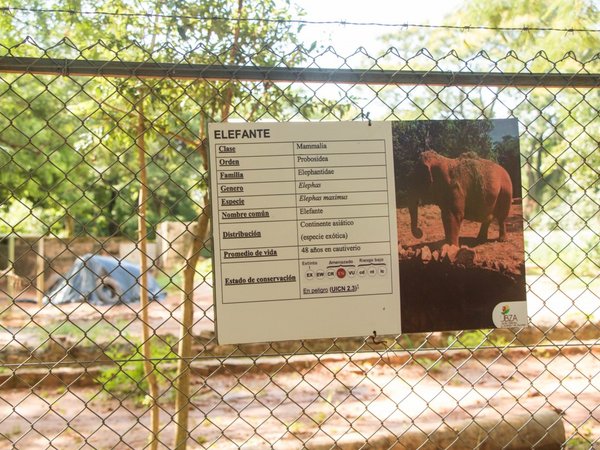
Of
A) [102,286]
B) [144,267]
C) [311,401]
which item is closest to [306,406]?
[311,401]

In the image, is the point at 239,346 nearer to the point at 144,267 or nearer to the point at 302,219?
the point at 302,219

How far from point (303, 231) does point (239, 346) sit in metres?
0.47

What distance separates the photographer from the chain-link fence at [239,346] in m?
2.19

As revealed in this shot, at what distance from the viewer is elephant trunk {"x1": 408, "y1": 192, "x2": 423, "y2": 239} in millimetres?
2057

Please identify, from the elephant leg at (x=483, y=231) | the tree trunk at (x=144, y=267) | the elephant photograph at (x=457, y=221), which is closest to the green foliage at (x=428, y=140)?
the elephant photograph at (x=457, y=221)

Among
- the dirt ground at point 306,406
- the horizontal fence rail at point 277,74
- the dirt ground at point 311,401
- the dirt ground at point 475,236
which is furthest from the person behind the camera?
the dirt ground at point 306,406

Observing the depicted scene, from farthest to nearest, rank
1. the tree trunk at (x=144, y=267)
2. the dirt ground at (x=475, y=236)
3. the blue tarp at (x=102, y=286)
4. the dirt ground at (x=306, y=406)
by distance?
the blue tarp at (x=102, y=286), the dirt ground at (x=306, y=406), the tree trunk at (x=144, y=267), the dirt ground at (x=475, y=236)

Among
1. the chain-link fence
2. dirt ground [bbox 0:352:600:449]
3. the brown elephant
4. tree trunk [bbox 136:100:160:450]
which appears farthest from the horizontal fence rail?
dirt ground [bbox 0:352:600:449]

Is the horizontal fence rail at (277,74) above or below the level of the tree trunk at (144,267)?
above

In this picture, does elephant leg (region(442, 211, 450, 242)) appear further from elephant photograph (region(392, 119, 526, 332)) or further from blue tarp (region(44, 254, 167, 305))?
blue tarp (region(44, 254, 167, 305))

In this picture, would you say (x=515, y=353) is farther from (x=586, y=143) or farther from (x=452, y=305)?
(x=452, y=305)

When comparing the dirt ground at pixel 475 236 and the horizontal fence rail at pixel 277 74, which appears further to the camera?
the dirt ground at pixel 475 236

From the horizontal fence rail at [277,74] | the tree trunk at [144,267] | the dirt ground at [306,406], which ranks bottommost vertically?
the dirt ground at [306,406]

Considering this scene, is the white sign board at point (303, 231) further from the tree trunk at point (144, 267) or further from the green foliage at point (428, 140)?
the tree trunk at point (144, 267)
